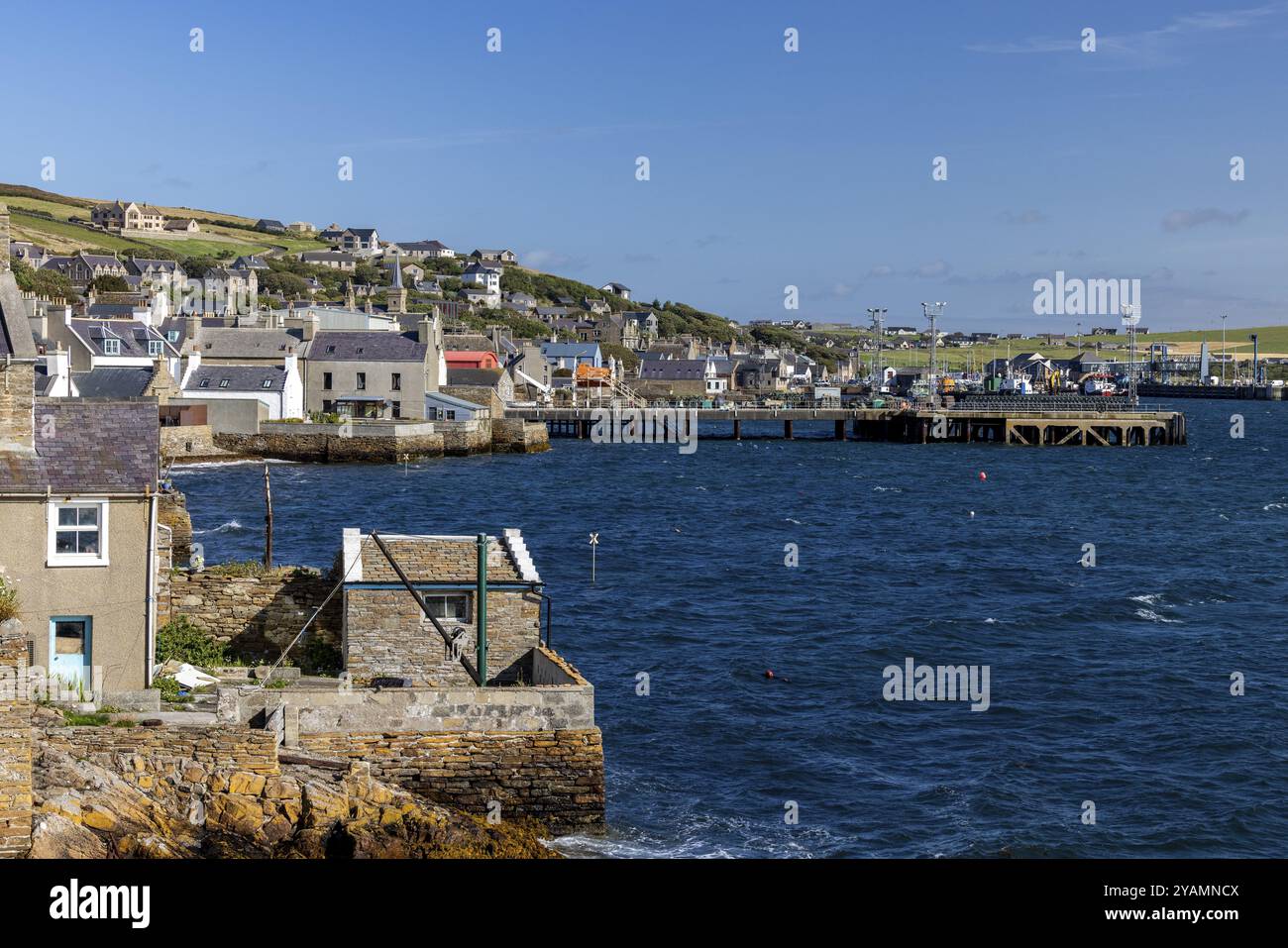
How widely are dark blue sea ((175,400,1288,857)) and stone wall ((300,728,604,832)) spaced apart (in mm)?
604

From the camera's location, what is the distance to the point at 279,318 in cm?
11275

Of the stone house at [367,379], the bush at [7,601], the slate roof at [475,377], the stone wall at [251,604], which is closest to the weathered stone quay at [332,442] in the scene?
the stone house at [367,379]

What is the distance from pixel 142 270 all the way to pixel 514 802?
178 metres

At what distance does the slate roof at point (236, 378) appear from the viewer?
292ft

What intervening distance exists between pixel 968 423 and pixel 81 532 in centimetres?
10727

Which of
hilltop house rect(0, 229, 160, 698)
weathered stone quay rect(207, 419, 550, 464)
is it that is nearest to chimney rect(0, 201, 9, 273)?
hilltop house rect(0, 229, 160, 698)

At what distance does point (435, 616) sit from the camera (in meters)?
22.0

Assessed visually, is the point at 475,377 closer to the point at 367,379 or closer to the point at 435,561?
the point at 367,379

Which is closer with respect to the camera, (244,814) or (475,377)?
(244,814)

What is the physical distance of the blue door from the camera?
20159 millimetres

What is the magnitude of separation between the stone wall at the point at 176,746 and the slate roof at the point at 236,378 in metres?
74.7

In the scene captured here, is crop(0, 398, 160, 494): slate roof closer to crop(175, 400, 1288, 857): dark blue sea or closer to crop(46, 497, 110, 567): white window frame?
crop(46, 497, 110, 567): white window frame

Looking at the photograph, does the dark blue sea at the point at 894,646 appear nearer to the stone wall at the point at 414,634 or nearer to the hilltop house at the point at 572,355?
the stone wall at the point at 414,634

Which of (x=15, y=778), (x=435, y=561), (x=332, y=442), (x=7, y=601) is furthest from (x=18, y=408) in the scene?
(x=332, y=442)
